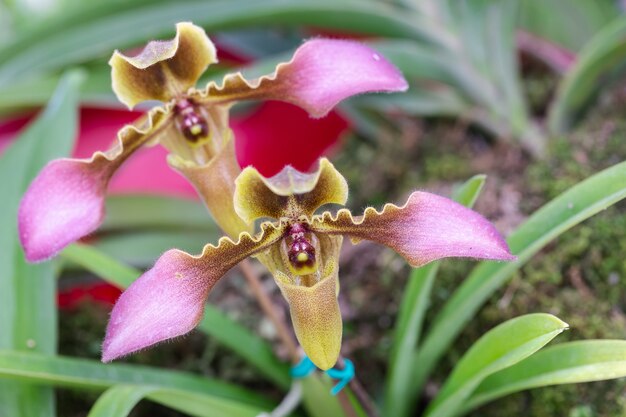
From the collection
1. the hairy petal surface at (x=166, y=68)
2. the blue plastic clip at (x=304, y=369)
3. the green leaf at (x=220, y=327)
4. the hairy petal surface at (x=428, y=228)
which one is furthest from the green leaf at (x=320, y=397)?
the hairy petal surface at (x=166, y=68)

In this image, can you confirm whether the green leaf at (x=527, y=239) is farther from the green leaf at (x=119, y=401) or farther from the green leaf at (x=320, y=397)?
the green leaf at (x=119, y=401)

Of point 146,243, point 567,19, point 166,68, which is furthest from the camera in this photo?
point 567,19

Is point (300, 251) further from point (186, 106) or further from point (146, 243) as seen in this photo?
point (146, 243)

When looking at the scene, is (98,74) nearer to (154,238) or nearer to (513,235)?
(154,238)

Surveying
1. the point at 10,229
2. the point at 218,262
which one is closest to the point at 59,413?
the point at 10,229

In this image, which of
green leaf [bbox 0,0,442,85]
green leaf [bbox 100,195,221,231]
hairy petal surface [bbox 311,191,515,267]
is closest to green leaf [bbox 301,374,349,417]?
hairy petal surface [bbox 311,191,515,267]

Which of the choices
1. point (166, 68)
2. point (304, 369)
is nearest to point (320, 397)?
point (304, 369)
